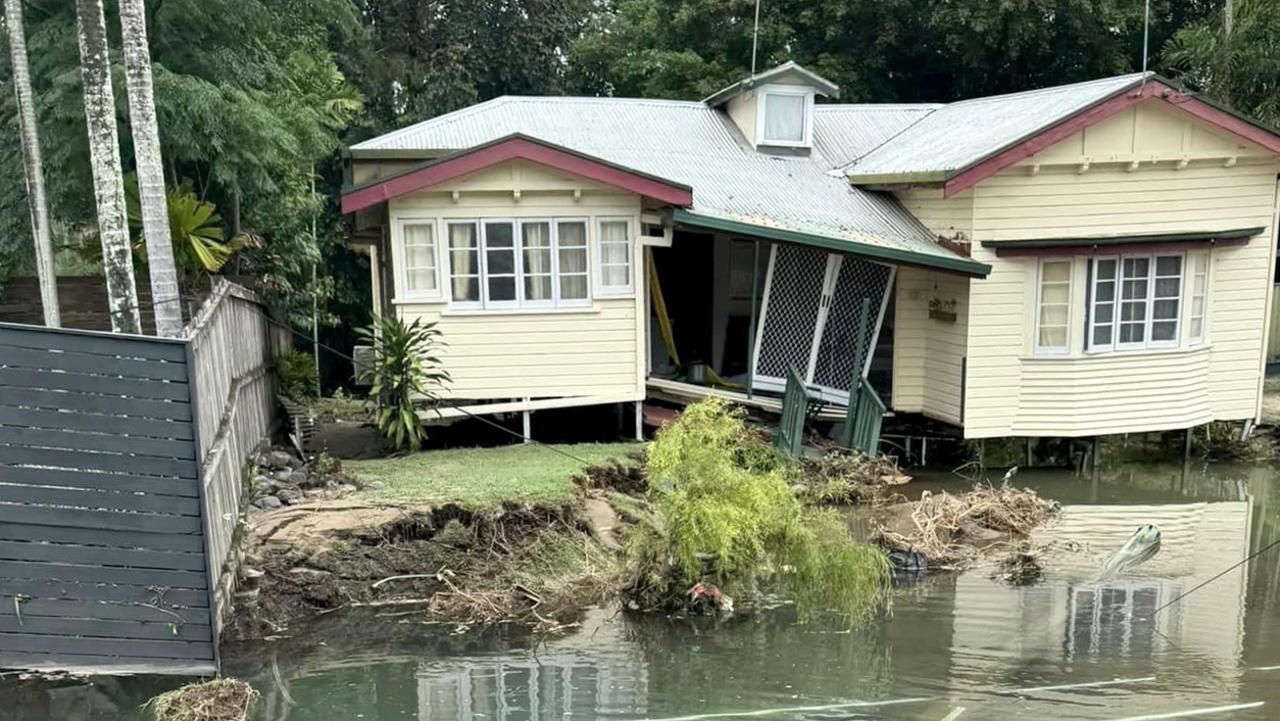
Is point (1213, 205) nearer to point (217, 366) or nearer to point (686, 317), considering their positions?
point (686, 317)

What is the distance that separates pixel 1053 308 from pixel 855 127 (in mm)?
5221

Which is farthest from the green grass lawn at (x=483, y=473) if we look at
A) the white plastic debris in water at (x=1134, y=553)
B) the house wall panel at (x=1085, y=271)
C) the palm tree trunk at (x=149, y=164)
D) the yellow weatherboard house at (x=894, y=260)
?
the white plastic debris in water at (x=1134, y=553)

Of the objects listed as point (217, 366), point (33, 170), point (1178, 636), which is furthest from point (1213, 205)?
point (33, 170)

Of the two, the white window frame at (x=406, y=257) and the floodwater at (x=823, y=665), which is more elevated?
the white window frame at (x=406, y=257)

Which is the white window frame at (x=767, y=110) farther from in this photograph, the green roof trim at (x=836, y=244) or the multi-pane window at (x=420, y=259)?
the multi-pane window at (x=420, y=259)

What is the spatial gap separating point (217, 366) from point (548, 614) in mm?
3650

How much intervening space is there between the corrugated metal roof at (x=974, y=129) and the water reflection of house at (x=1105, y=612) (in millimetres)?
5160

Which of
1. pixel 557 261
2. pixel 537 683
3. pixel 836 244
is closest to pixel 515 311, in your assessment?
pixel 557 261

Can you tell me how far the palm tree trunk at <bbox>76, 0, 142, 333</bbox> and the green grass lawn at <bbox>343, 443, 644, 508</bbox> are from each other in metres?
2.97

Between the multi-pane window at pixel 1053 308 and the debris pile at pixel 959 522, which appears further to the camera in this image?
the multi-pane window at pixel 1053 308

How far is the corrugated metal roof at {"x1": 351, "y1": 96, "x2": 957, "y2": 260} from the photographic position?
13.3m

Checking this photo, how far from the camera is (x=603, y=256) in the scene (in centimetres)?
1280

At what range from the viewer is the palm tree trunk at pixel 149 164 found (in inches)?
366

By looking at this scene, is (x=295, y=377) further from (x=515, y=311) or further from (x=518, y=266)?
(x=518, y=266)
